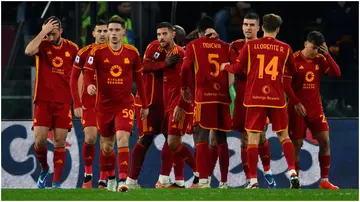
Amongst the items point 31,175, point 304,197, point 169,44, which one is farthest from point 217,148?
point 31,175

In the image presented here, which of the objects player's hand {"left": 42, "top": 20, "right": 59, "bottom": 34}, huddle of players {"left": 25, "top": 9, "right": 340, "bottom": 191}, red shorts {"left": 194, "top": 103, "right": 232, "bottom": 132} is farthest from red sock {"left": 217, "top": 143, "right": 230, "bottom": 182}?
player's hand {"left": 42, "top": 20, "right": 59, "bottom": 34}

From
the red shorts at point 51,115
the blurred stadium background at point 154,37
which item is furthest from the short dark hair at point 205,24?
the blurred stadium background at point 154,37

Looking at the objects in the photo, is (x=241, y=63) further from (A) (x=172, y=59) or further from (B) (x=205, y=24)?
(A) (x=172, y=59)

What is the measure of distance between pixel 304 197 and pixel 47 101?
389 cm

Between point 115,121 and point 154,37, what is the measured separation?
17.3 ft

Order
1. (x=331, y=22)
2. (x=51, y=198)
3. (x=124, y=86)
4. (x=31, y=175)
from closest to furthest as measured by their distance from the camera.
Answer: (x=51, y=198) → (x=124, y=86) → (x=31, y=175) → (x=331, y=22)

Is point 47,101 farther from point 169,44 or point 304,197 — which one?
point 304,197

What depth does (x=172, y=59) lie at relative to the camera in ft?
56.0

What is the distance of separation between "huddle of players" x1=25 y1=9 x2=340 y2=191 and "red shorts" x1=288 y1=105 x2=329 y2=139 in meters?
0.01

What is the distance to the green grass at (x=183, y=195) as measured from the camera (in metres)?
14.7

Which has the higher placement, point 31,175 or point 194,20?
point 194,20

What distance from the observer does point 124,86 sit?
51.5 feet

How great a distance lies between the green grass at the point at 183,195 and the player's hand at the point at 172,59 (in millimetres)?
1668

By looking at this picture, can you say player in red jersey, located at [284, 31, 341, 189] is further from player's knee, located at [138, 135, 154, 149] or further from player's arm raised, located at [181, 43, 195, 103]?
player's knee, located at [138, 135, 154, 149]
